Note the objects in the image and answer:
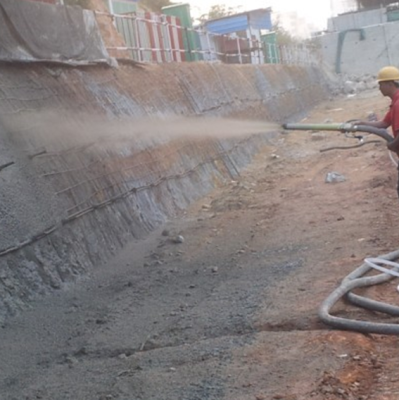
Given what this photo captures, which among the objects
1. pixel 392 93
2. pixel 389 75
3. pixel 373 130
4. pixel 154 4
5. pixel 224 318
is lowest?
pixel 224 318

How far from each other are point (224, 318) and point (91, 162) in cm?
405

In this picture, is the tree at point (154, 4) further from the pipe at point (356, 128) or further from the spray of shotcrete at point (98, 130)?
the pipe at point (356, 128)

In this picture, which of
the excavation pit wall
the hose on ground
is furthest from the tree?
the hose on ground

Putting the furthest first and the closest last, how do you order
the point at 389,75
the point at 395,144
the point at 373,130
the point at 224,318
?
1. the point at 373,130
2. the point at 389,75
3. the point at 395,144
4. the point at 224,318

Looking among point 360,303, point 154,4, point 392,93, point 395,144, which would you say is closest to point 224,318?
point 360,303

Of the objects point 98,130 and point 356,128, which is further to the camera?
point 98,130

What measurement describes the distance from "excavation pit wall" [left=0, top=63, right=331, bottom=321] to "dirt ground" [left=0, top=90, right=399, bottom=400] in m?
0.35

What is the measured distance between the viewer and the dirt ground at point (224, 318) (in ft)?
16.0

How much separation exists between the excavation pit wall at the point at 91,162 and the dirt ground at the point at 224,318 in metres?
0.35

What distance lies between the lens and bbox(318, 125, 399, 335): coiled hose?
5.27m

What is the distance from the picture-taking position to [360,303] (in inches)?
229

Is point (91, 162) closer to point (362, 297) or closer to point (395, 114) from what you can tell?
point (395, 114)

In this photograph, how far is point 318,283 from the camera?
6.79 m

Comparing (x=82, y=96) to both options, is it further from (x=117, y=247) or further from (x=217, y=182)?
(x=217, y=182)
